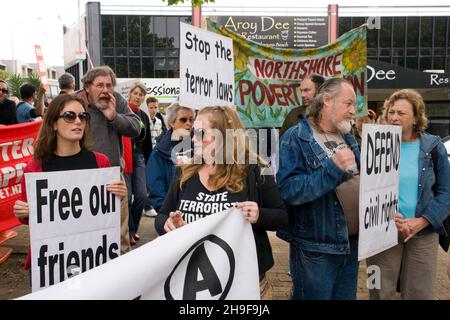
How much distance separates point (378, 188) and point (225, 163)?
3.15ft

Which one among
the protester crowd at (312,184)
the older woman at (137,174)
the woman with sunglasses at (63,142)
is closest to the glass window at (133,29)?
the older woman at (137,174)

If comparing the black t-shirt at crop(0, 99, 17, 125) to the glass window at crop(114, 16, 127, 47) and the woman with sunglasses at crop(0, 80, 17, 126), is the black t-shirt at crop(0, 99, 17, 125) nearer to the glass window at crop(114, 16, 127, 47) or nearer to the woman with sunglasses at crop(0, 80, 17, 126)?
the woman with sunglasses at crop(0, 80, 17, 126)

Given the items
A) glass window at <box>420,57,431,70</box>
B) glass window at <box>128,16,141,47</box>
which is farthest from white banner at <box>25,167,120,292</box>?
glass window at <box>420,57,431,70</box>

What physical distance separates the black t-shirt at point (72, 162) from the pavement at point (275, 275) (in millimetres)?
1889

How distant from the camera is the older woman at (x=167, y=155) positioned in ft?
12.8

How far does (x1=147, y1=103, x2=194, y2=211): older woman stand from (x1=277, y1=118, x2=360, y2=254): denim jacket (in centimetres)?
119

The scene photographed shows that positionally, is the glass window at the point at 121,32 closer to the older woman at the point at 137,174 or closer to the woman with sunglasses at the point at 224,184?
the older woman at the point at 137,174

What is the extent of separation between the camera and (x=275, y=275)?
5.05 m

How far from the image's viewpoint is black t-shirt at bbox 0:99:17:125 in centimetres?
701

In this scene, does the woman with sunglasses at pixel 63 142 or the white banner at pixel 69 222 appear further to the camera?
the woman with sunglasses at pixel 63 142

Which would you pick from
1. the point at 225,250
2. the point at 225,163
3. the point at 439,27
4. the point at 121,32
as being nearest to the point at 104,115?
the point at 225,163

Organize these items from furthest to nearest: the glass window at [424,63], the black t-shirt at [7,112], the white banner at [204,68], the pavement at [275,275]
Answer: the glass window at [424,63], the black t-shirt at [7,112], the pavement at [275,275], the white banner at [204,68]
